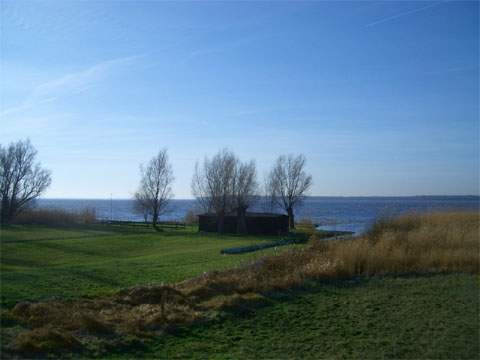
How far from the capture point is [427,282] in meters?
12.7

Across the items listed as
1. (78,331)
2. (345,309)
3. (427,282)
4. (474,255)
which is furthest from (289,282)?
(474,255)

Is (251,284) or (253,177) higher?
(253,177)

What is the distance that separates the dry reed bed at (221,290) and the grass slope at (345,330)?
685 millimetres

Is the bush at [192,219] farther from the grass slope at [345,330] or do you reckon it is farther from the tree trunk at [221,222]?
the grass slope at [345,330]

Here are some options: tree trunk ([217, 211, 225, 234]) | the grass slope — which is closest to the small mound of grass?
the grass slope

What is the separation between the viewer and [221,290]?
A: 11305 mm

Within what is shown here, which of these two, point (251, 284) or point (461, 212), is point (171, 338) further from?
point (461, 212)

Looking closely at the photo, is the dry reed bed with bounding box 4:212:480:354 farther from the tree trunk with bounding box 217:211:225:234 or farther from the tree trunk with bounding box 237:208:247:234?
the tree trunk with bounding box 217:211:225:234

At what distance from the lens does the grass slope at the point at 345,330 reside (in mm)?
7113

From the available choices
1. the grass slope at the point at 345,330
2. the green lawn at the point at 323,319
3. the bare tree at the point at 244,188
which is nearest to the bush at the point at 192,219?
the bare tree at the point at 244,188

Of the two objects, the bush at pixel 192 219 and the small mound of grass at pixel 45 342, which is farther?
the bush at pixel 192 219

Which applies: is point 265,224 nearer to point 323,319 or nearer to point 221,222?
point 221,222

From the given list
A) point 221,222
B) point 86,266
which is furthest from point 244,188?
point 86,266

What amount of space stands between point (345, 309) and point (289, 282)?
250 centimetres
